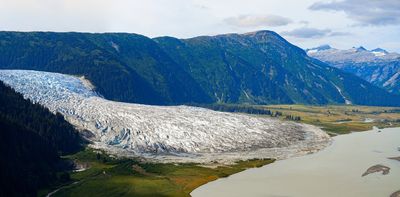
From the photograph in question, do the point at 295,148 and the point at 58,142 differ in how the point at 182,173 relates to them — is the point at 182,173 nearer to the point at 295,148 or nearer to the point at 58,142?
the point at 58,142

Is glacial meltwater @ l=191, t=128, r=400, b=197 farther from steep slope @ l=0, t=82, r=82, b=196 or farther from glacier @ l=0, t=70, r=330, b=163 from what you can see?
steep slope @ l=0, t=82, r=82, b=196

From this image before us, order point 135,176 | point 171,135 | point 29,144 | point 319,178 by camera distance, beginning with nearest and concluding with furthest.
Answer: point 135,176
point 319,178
point 29,144
point 171,135

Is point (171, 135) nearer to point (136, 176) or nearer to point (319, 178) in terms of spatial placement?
point (136, 176)

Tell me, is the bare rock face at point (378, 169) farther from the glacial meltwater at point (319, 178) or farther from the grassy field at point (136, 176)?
the grassy field at point (136, 176)

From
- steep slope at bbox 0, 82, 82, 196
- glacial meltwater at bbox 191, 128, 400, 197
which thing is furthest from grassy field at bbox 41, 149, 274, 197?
steep slope at bbox 0, 82, 82, 196

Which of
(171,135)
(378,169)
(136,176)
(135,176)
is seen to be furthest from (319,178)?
(171,135)

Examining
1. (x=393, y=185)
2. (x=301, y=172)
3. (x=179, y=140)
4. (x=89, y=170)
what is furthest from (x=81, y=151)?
(x=393, y=185)
